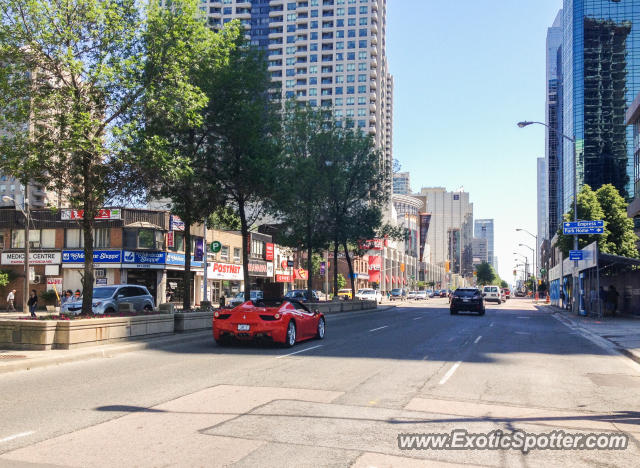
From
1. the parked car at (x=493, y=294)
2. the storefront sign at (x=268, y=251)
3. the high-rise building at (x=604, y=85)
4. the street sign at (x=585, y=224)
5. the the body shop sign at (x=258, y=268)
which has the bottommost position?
the parked car at (x=493, y=294)

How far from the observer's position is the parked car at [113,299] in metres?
25.6

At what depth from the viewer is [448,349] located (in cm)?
1565

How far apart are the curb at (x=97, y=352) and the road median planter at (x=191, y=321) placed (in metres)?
0.64

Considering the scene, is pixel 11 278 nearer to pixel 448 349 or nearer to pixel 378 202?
pixel 378 202

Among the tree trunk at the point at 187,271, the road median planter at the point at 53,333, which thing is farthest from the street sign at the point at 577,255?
the road median planter at the point at 53,333

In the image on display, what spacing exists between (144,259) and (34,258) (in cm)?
953

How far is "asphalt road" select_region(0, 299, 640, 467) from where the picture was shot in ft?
19.1

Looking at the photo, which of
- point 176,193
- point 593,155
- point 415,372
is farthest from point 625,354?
Result: point 593,155

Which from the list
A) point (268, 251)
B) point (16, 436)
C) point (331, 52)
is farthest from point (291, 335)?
point (331, 52)

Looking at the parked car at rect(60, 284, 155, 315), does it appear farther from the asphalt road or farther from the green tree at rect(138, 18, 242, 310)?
the asphalt road

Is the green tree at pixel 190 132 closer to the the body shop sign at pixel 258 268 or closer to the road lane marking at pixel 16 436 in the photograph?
the road lane marking at pixel 16 436

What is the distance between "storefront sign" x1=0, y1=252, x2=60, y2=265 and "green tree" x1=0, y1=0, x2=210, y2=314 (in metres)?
34.2

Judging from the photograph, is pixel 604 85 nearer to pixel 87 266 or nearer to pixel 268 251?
pixel 268 251

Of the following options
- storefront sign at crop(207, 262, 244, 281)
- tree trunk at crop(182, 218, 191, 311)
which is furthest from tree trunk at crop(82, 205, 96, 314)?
storefront sign at crop(207, 262, 244, 281)
